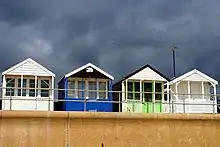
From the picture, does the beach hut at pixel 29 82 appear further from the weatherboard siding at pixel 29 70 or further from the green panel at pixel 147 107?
the green panel at pixel 147 107

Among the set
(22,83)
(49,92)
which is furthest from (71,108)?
(22,83)

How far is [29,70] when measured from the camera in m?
24.8

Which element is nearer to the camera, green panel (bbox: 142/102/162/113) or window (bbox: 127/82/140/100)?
green panel (bbox: 142/102/162/113)

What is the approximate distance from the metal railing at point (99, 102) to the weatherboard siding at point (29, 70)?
3.13 feet

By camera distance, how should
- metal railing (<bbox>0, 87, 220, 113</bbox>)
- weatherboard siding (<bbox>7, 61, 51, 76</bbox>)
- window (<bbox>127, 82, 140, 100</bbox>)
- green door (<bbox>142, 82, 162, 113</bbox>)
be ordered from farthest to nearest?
window (<bbox>127, 82, 140, 100</bbox>), green door (<bbox>142, 82, 162, 113</bbox>), weatherboard siding (<bbox>7, 61, 51, 76</bbox>), metal railing (<bbox>0, 87, 220, 113</bbox>)

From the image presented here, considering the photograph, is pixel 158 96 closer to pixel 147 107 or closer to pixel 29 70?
pixel 147 107

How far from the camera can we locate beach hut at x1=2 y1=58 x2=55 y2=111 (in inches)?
947

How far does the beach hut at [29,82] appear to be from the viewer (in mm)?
24062

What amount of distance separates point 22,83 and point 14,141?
719 centimetres

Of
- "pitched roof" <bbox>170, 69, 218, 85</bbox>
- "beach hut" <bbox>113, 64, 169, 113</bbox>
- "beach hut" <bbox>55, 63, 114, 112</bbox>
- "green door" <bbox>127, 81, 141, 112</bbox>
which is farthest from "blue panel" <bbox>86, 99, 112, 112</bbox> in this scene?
"pitched roof" <bbox>170, 69, 218, 85</bbox>

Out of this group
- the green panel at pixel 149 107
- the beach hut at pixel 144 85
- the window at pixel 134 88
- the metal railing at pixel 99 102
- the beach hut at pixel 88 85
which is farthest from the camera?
the window at pixel 134 88

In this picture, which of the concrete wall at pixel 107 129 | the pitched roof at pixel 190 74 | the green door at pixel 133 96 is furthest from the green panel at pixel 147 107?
the concrete wall at pixel 107 129

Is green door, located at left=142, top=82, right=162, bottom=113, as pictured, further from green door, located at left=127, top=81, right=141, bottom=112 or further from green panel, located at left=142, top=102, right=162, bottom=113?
green door, located at left=127, top=81, right=141, bottom=112

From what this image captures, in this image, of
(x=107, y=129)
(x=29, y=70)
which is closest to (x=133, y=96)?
(x=29, y=70)
